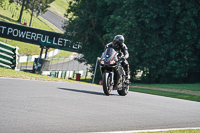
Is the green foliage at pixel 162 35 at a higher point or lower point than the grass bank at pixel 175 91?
higher

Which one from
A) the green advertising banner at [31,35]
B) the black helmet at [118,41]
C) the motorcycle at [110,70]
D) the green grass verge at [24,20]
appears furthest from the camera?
the green grass verge at [24,20]

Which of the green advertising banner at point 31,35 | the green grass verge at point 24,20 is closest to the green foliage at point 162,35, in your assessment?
the green advertising banner at point 31,35

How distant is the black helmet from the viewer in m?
11.4

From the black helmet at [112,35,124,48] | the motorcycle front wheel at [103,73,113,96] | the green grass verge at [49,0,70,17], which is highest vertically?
the green grass verge at [49,0,70,17]

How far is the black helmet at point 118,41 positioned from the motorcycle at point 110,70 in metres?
0.33

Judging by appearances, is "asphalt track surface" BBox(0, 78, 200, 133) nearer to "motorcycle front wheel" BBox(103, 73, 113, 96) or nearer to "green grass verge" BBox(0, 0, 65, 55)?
"motorcycle front wheel" BBox(103, 73, 113, 96)

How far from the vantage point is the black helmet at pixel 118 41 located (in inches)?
450

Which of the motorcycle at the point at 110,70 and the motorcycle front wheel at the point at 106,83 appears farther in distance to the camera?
the motorcycle at the point at 110,70

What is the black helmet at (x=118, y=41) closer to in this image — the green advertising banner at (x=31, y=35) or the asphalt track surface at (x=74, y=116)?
the asphalt track surface at (x=74, y=116)

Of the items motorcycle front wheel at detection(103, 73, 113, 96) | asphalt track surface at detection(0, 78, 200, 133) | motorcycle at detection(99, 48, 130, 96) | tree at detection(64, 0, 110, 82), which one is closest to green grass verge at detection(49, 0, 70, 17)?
tree at detection(64, 0, 110, 82)

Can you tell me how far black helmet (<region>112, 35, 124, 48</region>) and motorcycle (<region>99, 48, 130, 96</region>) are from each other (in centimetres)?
33

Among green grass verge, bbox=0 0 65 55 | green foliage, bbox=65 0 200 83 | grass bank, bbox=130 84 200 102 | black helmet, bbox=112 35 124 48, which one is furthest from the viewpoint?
green grass verge, bbox=0 0 65 55

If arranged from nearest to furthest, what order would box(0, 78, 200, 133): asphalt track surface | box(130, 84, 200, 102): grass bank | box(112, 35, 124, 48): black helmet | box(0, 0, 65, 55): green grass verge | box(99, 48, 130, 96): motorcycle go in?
box(0, 78, 200, 133): asphalt track surface → box(99, 48, 130, 96): motorcycle → box(112, 35, 124, 48): black helmet → box(130, 84, 200, 102): grass bank → box(0, 0, 65, 55): green grass verge

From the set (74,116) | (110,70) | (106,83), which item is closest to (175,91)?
(110,70)
